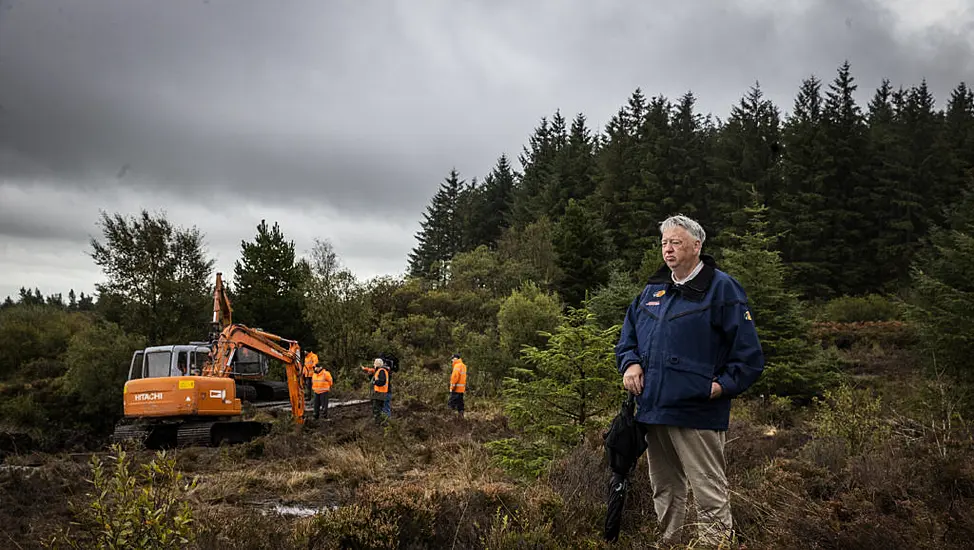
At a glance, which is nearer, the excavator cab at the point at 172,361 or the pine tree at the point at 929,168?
the excavator cab at the point at 172,361

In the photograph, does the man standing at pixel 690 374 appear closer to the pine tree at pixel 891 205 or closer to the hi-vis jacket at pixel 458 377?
the hi-vis jacket at pixel 458 377

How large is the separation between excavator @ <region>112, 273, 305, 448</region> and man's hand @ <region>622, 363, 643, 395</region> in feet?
41.9

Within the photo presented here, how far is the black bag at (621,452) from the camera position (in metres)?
3.81

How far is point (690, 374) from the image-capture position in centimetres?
364

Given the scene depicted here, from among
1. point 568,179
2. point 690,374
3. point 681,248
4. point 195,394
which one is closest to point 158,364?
point 195,394

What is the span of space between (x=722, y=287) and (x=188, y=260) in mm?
28674

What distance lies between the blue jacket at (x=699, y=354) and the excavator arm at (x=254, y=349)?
13810 millimetres

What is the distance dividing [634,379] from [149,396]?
13.6 meters

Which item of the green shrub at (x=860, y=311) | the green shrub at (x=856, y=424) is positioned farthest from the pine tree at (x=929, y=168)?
the green shrub at (x=856, y=424)

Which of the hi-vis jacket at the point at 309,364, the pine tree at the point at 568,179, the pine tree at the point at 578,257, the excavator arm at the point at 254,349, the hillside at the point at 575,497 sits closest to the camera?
the hillside at the point at 575,497

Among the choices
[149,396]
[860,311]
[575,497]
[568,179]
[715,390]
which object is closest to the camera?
[715,390]

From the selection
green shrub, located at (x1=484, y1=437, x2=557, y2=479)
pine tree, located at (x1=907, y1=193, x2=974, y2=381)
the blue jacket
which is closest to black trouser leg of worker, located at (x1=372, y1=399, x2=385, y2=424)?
green shrub, located at (x1=484, y1=437, x2=557, y2=479)

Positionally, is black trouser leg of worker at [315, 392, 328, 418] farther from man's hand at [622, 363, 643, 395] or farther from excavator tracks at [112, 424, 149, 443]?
man's hand at [622, 363, 643, 395]

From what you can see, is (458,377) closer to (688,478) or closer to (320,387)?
(320,387)
